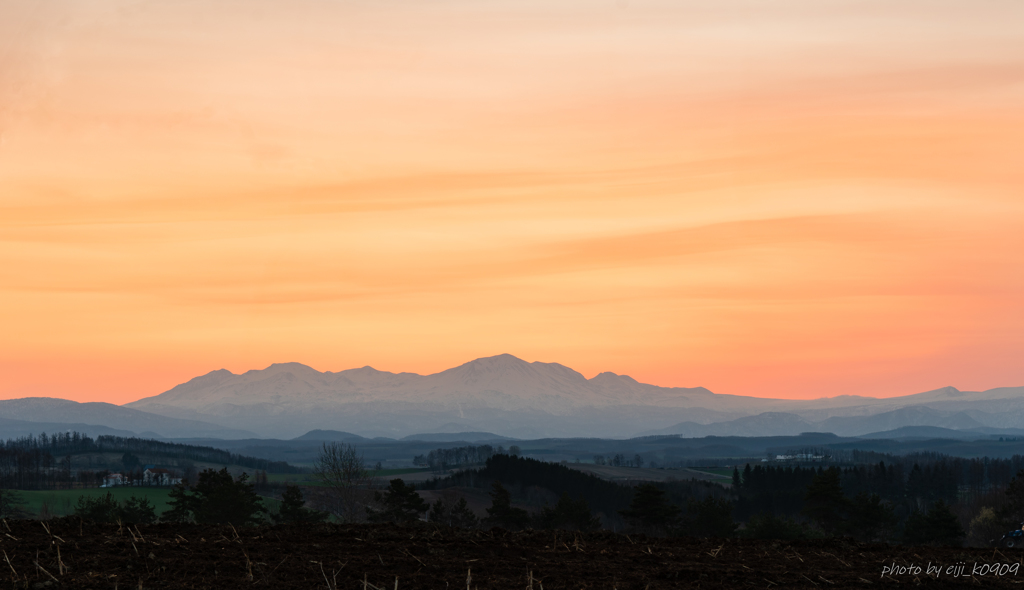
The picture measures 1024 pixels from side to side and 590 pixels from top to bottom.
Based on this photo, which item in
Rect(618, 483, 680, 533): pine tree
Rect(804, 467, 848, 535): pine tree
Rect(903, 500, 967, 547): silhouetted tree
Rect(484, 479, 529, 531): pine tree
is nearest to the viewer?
Rect(903, 500, 967, 547): silhouetted tree

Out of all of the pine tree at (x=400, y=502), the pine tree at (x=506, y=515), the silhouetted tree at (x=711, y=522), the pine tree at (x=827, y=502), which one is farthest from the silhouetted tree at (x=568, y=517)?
the pine tree at (x=827, y=502)

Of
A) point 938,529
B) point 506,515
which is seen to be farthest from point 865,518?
point 506,515

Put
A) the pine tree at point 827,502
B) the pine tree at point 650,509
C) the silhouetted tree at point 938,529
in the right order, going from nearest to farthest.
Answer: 1. the silhouetted tree at point 938,529
2. the pine tree at point 650,509
3. the pine tree at point 827,502

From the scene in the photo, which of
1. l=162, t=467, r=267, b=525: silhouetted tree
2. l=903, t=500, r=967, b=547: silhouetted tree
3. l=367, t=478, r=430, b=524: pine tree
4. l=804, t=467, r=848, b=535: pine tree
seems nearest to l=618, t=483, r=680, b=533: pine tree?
l=804, t=467, r=848, b=535: pine tree

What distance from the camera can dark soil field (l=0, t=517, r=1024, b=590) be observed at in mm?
16172

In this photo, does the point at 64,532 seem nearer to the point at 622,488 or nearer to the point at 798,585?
the point at 798,585

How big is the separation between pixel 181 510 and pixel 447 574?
6469 centimetres

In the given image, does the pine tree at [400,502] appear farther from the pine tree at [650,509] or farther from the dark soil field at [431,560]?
the dark soil field at [431,560]

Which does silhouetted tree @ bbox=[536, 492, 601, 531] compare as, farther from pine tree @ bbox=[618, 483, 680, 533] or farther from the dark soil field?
the dark soil field

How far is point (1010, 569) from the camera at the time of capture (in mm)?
19672

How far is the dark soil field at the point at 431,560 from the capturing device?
16.2 m

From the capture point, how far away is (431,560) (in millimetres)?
18125

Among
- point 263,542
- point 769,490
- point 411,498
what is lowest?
point 769,490

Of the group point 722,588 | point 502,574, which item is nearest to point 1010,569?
point 722,588
